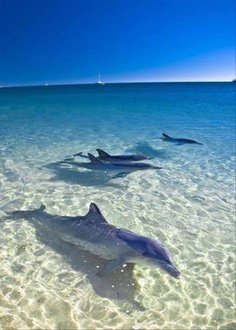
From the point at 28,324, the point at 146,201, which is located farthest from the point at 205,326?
the point at 146,201

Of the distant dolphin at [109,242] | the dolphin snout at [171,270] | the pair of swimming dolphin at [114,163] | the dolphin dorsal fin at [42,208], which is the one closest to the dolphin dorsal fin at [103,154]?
the pair of swimming dolphin at [114,163]

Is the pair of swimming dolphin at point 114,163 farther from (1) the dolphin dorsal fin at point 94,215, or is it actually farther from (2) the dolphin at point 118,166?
(1) the dolphin dorsal fin at point 94,215

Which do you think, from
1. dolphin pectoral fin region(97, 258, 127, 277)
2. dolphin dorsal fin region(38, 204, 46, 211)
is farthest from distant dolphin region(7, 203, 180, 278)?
dolphin dorsal fin region(38, 204, 46, 211)

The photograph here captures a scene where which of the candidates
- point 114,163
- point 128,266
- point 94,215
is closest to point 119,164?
point 114,163

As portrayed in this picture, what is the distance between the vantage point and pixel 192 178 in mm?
12727

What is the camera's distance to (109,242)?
622 cm

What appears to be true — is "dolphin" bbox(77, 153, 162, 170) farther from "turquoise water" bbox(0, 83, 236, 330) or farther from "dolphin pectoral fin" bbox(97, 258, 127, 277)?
"dolphin pectoral fin" bbox(97, 258, 127, 277)

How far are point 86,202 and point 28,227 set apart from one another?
7.48ft

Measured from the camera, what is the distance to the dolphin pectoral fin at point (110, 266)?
557 centimetres

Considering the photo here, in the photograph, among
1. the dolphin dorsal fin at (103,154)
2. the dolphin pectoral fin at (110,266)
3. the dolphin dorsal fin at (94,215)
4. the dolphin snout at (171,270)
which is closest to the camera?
the dolphin snout at (171,270)

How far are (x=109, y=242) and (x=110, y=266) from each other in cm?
63

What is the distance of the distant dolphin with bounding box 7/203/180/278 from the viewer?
565 cm

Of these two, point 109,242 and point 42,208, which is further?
point 42,208

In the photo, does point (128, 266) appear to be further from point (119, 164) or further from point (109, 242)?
point (119, 164)
